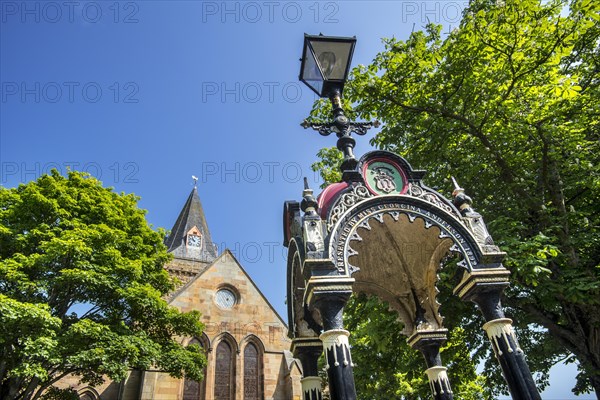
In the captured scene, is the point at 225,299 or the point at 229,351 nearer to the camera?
the point at 229,351

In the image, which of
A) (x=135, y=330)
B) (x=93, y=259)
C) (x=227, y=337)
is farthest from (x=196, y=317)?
(x=227, y=337)

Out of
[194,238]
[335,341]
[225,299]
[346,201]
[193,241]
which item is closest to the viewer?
[335,341]

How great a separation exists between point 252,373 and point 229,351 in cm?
169

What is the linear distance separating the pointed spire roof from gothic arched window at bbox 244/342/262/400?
56.7 feet

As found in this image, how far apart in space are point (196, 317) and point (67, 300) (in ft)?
15.7

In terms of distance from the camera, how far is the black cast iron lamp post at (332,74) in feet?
20.5

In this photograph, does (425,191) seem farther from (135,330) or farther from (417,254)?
(135,330)

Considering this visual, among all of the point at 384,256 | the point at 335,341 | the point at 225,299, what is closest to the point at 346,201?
the point at 335,341

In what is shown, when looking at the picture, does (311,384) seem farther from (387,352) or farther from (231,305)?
(231,305)

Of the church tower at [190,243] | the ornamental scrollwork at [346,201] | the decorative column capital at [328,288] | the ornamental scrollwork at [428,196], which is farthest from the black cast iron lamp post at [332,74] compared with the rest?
the church tower at [190,243]

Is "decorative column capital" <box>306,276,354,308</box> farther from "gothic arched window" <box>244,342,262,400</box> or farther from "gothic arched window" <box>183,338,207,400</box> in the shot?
"gothic arched window" <box>244,342,262,400</box>

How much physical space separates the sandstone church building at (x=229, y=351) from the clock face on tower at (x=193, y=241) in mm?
15405

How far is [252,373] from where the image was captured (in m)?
20.9

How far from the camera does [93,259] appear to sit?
13.3 m
